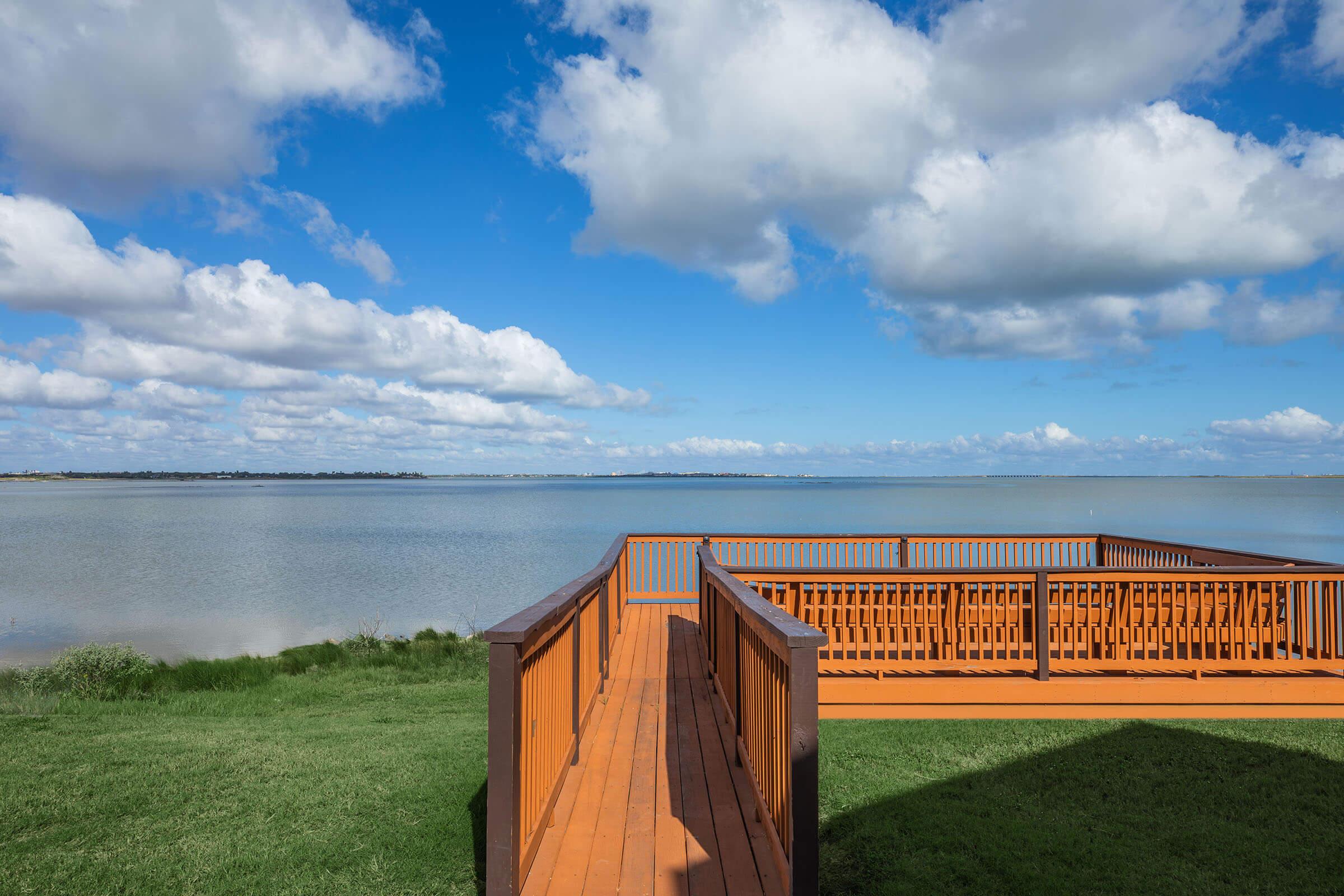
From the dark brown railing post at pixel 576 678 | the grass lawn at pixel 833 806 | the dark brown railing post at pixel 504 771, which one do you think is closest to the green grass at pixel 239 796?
the grass lawn at pixel 833 806

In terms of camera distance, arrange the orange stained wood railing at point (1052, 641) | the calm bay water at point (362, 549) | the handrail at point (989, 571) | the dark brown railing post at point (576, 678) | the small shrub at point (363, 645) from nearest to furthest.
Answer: the dark brown railing post at point (576, 678) < the handrail at point (989, 571) < the orange stained wood railing at point (1052, 641) < the small shrub at point (363, 645) < the calm bay water at point (362, 549)

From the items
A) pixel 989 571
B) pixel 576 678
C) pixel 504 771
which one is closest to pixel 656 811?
pixel 576 678

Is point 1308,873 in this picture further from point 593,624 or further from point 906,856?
point 593,624

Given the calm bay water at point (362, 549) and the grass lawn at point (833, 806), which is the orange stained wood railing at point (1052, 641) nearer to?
the grass lawn at point (833, 806)

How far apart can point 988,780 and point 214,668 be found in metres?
9.74

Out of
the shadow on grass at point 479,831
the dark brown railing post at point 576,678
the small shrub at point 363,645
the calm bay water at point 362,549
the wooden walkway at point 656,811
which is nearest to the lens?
the wooden walkway at point 656,811

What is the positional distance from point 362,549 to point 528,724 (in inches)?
1496

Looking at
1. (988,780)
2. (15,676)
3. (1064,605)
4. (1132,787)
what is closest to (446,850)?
(988,780)

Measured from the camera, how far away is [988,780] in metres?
5.13

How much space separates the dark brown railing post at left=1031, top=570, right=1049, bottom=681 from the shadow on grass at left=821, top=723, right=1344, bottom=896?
661mm

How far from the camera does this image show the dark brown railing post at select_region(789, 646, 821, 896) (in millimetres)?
2520

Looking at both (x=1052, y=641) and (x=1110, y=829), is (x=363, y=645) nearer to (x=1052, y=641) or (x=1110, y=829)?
(x=1052, y=641)

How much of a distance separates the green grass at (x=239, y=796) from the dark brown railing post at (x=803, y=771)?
1793 millimetres

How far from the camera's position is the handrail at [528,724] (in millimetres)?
2582
